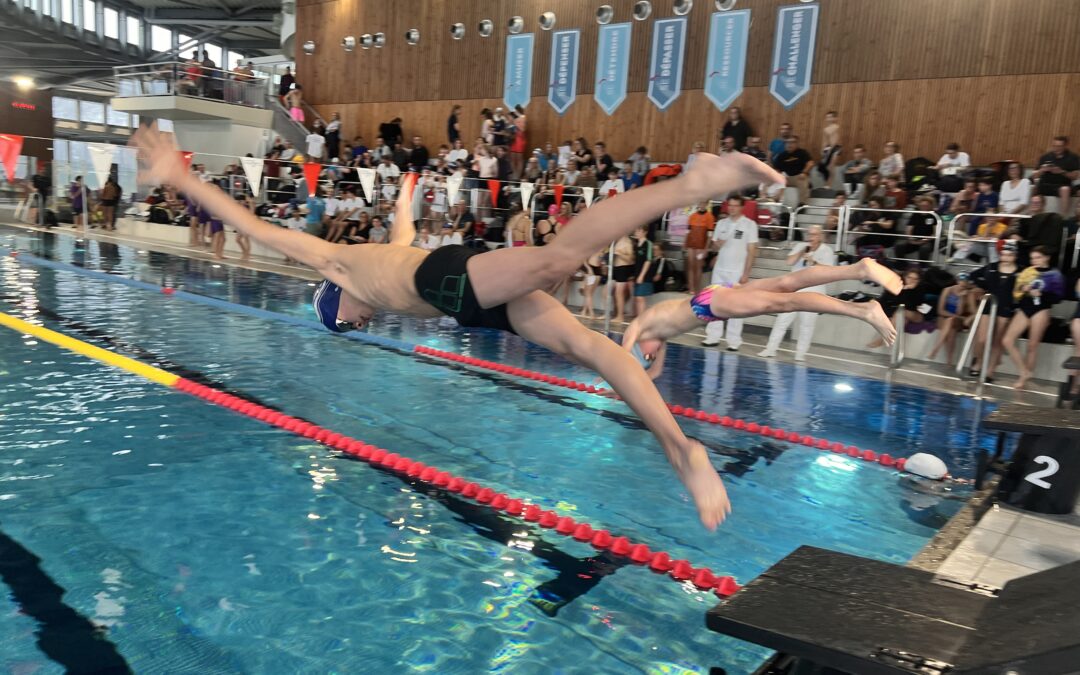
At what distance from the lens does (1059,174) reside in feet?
28.3

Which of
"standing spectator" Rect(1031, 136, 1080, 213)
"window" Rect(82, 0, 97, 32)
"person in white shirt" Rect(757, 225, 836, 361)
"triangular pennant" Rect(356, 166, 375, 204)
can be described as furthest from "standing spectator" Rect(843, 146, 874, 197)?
"window" Rect(82, 0, 97, 32)

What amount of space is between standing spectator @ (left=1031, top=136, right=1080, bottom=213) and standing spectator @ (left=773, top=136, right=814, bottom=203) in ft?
10.0

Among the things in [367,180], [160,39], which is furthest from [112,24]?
[367,180]

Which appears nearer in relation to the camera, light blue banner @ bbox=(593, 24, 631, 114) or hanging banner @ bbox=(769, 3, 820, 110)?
hanging banner @ bbox=(769, 3, 820, 110)

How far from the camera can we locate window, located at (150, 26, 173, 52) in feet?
104

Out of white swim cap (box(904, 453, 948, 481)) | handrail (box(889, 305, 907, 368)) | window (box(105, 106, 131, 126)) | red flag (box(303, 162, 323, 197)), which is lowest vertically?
white swim cap (box(904, 453, 948, 481))

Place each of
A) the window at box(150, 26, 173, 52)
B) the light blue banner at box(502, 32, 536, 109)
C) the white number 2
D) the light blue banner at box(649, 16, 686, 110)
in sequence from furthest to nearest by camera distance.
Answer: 1. the window at box(150, 26, 173, 52)
2. the light blue banner at box(502, 32, 536, 109)
3. the light blue banner at box(649, 16, 686, 110)
4. the white number 2

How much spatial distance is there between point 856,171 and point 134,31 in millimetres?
30125

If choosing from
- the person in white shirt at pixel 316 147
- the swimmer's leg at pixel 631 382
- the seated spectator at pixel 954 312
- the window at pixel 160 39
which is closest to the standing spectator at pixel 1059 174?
the seated spectator at pixel 954 312

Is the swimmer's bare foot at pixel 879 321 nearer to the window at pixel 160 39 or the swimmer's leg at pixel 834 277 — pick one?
the swimmer's leg at pixel 834 277

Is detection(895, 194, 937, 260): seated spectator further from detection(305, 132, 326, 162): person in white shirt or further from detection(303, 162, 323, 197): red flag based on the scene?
detection(305, 132, 326, 162): person in white shirt

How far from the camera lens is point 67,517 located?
3.53 m

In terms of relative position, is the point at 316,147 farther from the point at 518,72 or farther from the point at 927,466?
the point at 927,466

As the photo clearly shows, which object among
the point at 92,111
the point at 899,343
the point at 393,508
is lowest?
the point at 393,508
